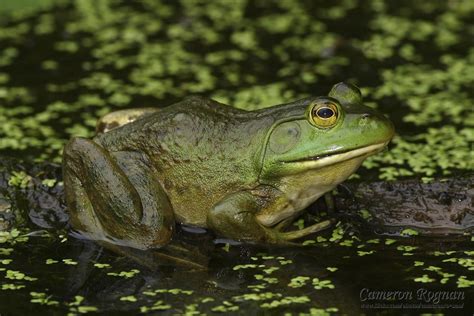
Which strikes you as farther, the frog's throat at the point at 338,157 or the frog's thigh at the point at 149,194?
the frog's thigh at the point at 149,194

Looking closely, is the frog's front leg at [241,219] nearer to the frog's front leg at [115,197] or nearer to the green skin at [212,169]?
the green skin at [212,169]

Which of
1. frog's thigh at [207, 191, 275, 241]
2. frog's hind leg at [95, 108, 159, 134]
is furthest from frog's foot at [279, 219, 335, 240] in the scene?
frog's hind leg at [95, 108, 159, 134]

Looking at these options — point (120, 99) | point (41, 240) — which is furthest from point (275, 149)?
point (120, 99)

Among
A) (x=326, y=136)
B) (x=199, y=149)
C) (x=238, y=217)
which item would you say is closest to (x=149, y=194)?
(x=199, y=149)

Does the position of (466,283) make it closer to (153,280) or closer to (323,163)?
(323,163)

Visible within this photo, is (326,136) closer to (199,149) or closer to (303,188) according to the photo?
(303,188)

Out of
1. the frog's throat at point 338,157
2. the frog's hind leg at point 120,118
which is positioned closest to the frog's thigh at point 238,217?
the frog's throat at point 338,157
